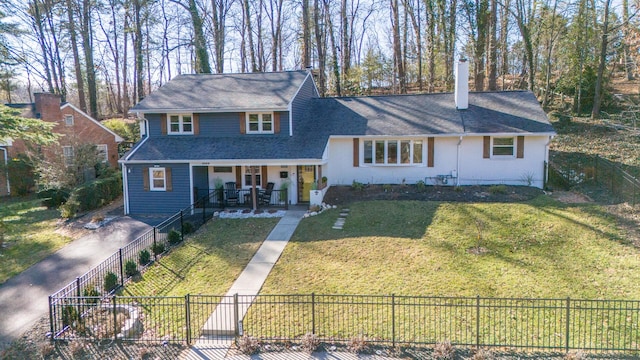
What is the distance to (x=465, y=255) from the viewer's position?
12.4m

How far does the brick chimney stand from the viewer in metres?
26.5

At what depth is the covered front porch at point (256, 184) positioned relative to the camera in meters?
19.8

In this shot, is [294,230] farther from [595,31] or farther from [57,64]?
[57,64]

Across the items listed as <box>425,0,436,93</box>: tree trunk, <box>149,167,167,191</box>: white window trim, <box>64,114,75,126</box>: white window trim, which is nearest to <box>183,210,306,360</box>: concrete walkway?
<box>149,167,167,191</box>: white window trim

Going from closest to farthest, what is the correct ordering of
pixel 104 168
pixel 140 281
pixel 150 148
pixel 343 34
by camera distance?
pixel 140 281 → pixel 150 148 → pixel 104 168 → pixel 343 34

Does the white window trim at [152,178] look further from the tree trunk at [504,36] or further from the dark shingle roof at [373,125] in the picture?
the tree trunk at [504,36]

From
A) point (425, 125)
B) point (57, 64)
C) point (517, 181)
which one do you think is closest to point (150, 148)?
point (425, 125)

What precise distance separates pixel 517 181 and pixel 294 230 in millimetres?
10990

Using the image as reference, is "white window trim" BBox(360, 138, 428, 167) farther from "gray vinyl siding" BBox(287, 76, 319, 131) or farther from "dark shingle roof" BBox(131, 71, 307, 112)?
"dark shingle roof" BBox(131, 71, 307, 112)

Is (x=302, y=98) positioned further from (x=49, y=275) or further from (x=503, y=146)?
(x=49, y=275)

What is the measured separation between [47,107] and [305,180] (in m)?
18.2

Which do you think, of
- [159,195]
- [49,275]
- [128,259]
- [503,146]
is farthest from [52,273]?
[503,146]

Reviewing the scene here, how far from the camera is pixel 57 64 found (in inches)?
1524

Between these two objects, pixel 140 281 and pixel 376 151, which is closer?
pixel 140 281
